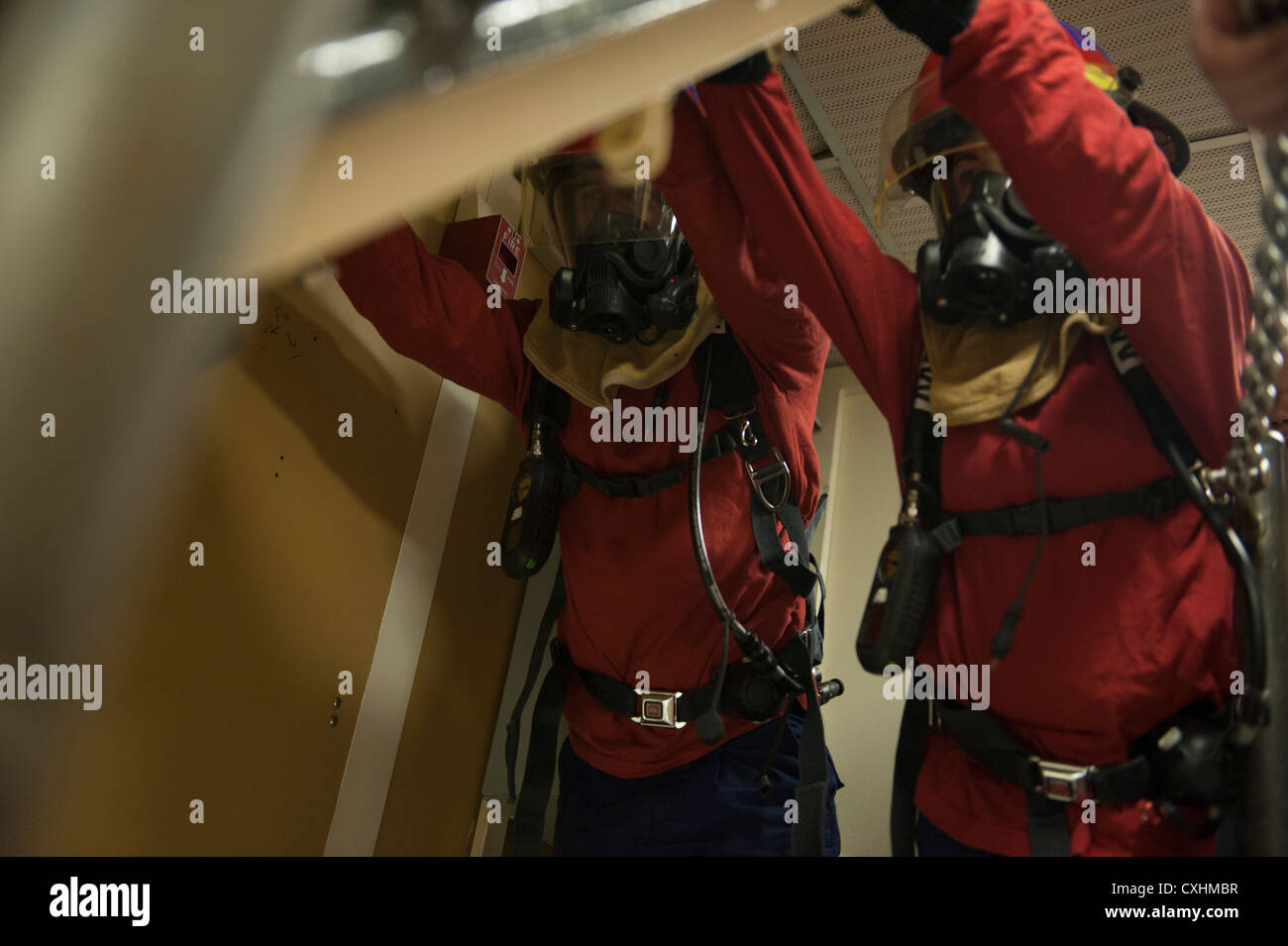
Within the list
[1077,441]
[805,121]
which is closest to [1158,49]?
[805,121]

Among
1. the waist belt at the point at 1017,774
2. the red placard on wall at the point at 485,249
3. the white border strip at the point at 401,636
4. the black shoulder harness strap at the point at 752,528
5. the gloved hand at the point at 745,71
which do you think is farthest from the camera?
the red placard on wall at the point at 485,249

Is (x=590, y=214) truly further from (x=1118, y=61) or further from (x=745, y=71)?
(x=1118, y=61)

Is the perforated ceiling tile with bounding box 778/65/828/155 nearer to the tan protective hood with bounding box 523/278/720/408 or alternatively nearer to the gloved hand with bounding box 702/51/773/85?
the tan protective hood with bounding box 523/278/720/408

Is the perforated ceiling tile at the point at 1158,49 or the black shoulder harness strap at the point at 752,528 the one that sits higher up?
the perforated ceiling tile at the point at 1158,49

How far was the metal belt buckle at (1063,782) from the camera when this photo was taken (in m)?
Answer: 1.11

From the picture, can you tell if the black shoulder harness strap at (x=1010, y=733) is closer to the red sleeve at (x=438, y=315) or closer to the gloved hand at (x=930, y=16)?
the gloved hand at (x=930, y=16)

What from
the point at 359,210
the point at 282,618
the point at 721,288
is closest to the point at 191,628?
the point at 282,618

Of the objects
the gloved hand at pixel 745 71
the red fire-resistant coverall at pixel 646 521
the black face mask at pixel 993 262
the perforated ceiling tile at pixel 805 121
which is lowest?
the red fire-resistant coverall at pixel 646 521

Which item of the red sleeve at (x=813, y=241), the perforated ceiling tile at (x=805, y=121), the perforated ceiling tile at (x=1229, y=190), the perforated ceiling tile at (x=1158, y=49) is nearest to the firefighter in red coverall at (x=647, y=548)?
the red sleeve at (x=813, y=241)

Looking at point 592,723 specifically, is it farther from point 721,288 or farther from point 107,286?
point 107,286

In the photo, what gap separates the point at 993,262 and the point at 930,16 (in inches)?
13.4

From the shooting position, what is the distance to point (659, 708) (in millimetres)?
1590

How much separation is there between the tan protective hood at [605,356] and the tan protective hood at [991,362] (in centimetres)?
43

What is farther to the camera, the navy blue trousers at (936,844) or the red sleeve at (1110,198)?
the navy blue trousers at (936,844)
